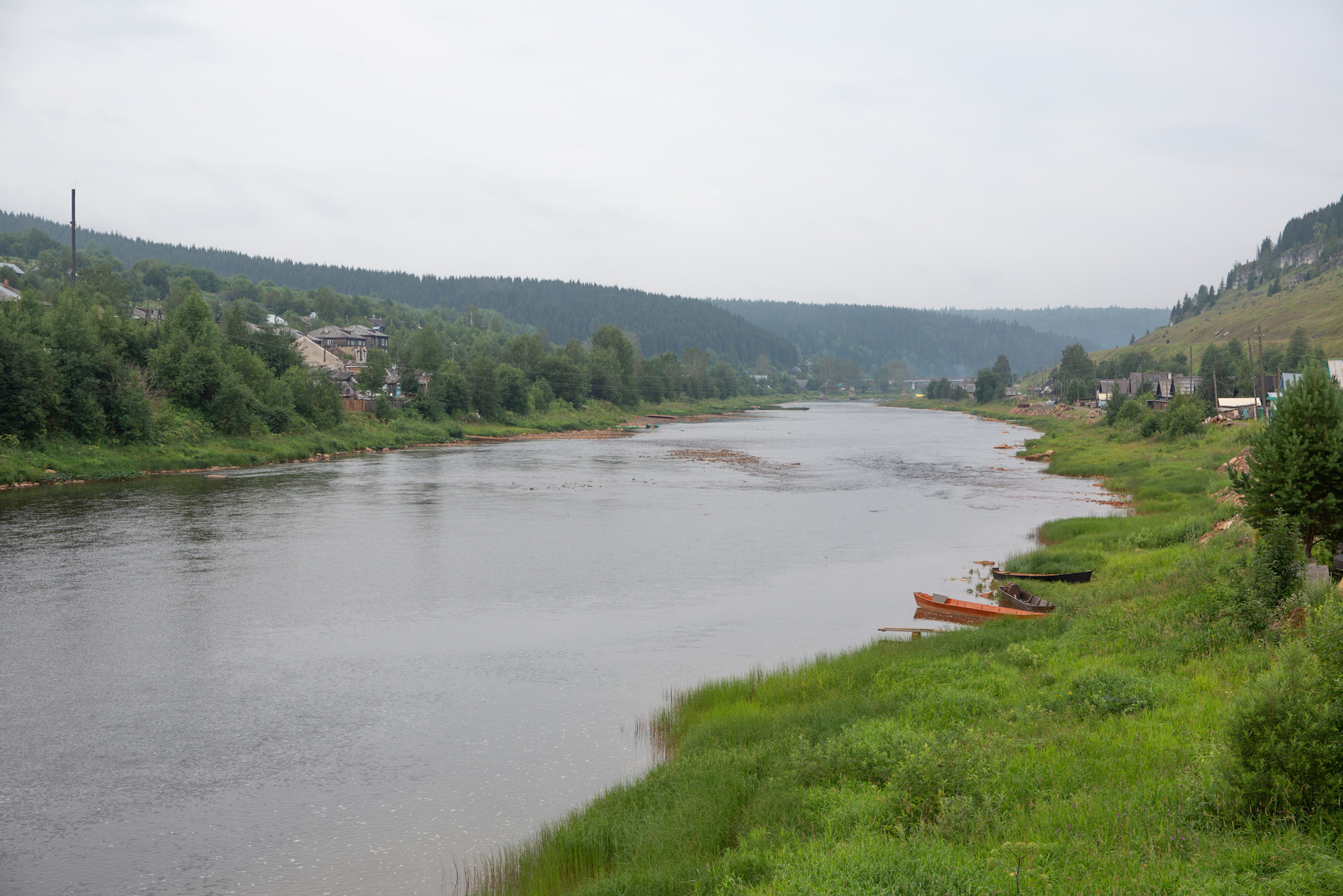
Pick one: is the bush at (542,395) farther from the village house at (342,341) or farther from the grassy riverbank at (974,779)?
the grassy riverbank at (974,779)

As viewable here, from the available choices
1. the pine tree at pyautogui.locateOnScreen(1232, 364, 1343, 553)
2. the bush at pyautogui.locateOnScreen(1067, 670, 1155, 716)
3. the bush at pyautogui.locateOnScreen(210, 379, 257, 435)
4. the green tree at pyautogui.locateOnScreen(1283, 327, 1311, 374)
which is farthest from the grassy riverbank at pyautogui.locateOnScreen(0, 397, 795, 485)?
the green tree at pyautogui.locateOnScreen(1283, 327, 1311, 374)

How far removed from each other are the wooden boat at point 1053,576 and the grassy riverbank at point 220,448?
44377 mm

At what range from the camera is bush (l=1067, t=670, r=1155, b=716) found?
11.3 metres

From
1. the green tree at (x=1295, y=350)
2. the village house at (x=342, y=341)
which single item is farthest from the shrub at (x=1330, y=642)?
the village house at (x=342, y=341)

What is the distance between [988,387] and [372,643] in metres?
168

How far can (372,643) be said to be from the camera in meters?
19.6

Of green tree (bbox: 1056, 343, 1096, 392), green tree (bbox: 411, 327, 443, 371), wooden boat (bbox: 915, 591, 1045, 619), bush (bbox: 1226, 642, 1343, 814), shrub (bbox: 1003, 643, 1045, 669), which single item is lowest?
wooden boat (bbox: 915, 591, 1045, 619)

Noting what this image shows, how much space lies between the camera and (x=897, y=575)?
85.8 feet

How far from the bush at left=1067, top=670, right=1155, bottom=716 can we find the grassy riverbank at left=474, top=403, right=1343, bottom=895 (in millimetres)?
36

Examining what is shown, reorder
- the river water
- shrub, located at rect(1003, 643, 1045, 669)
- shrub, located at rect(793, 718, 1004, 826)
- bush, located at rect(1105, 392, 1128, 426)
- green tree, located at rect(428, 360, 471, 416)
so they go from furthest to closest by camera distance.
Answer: green tree, located at rect(428, 360, 471, 416)
bush, located at rect(1105, 392, 1128, 426)
shrub, located at rect(1003, 643, 1045, 669)
the river water
shrub, located at rect(793, 718, 1004, 826)

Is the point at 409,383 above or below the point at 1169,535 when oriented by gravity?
above

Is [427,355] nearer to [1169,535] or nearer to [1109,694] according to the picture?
[1169,535]

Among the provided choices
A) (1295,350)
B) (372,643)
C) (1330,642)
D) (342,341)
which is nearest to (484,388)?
(342,341)

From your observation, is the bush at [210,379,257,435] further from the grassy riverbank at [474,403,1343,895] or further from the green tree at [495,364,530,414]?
the grassy riverbank at [474,403,1343,895]
